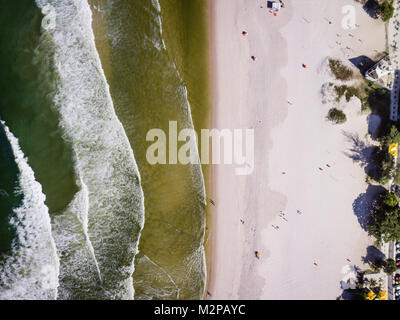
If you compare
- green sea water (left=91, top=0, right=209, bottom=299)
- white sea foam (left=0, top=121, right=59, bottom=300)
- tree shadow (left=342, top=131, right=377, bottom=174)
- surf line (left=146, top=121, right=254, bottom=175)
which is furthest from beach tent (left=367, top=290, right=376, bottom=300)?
white sea foam (left=0, top=121, right=59, bottom=300)

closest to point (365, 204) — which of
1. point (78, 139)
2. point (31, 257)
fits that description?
point (78, 139)

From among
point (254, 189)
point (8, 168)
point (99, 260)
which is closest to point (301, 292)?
point (254, 189)

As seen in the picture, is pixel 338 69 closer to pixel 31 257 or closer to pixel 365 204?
pixel 365 204

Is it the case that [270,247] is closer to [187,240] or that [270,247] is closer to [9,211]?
[187,240]

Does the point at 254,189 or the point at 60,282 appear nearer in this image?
the point at 60,282

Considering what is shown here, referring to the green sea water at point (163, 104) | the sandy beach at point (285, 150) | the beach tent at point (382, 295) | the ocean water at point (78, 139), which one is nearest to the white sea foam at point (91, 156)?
the ocean water at point (78, 139)
